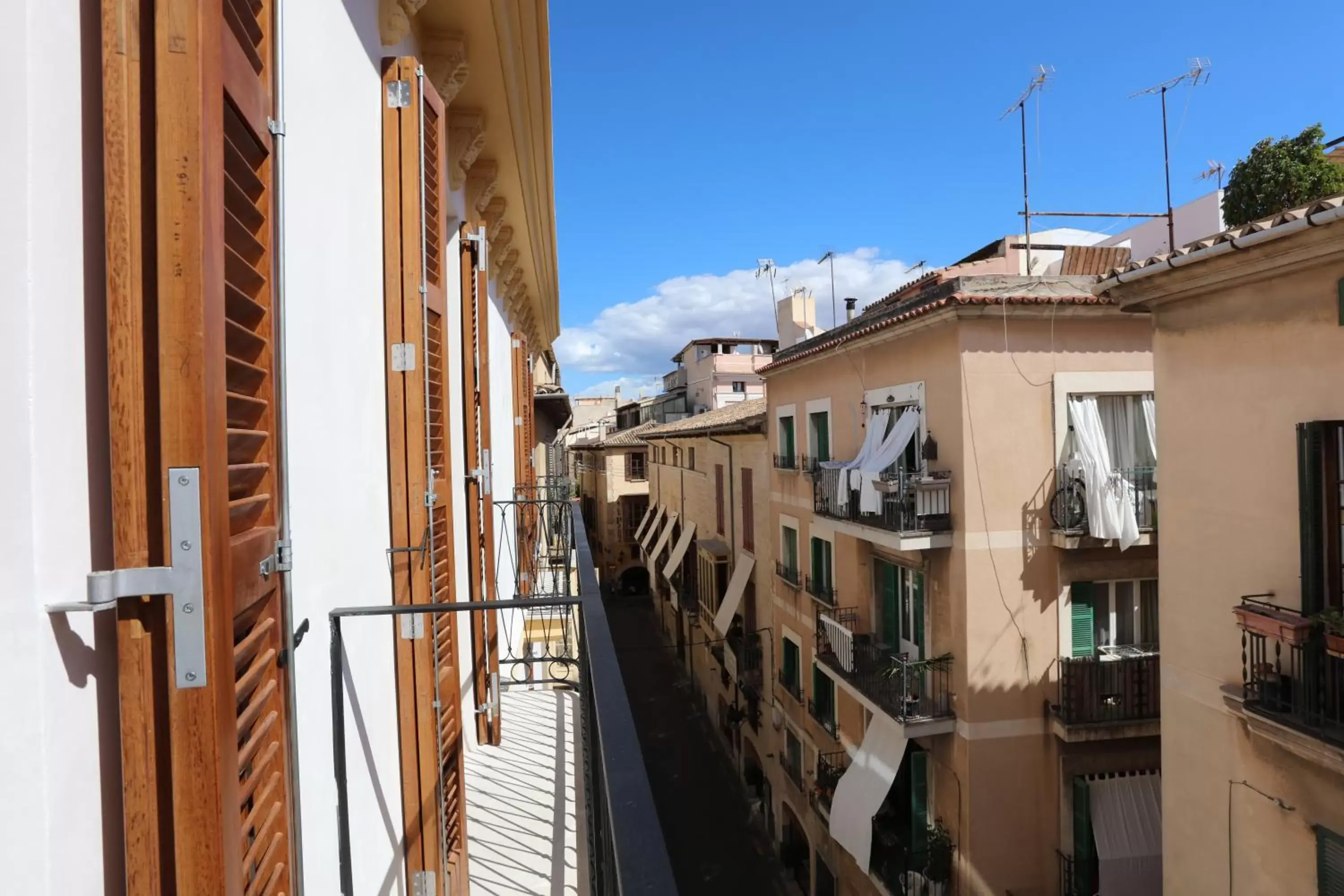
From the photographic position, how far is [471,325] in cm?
577

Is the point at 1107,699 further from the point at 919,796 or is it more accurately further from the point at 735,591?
the point at 735,591

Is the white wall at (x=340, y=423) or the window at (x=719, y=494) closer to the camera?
the white wall at (x=340, y=423)

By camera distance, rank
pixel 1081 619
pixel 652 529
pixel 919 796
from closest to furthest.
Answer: pixel 1081 619 < pixel 919 796 < pixel 652 529

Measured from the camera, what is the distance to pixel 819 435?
1421 cm

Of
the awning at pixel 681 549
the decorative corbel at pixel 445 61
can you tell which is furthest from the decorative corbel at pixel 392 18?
the awning at pixel 681 549

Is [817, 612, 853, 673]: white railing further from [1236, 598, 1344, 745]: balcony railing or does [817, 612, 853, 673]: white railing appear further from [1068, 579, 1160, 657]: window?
[1236, 598, 1344, 745]: balcony railing

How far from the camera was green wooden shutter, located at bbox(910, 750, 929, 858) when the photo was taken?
10750 millimetres

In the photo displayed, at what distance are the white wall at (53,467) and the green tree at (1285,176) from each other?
43.9ft

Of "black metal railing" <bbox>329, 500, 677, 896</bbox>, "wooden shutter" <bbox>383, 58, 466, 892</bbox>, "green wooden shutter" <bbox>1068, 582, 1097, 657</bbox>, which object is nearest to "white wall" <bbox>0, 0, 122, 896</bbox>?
"black metal railing" <bbox>329, 500, 677, 896</bbox>

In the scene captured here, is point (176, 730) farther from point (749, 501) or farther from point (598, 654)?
point (749, 501)

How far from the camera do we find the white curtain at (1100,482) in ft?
30.3

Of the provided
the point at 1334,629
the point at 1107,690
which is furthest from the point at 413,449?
the point at 1107,690

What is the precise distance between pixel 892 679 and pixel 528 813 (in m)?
7.03

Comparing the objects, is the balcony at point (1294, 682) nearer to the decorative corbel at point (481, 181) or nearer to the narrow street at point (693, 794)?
the decorative corbel at point (481, 181)
